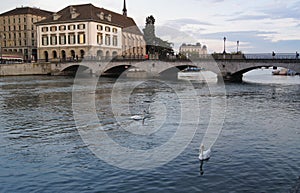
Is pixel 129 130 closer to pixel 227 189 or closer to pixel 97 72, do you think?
pixel 227 189

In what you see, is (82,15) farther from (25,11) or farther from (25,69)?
(25,11)

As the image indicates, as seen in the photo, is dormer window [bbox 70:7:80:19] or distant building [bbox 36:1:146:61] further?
dormer window [bbox 70:7:80:19]

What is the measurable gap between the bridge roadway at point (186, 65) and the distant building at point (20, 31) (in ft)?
108

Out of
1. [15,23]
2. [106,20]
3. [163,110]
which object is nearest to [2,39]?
[15,23]

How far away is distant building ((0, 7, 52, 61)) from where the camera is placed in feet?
339

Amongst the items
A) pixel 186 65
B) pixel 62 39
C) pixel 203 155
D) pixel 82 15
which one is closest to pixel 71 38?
pixel 62 39

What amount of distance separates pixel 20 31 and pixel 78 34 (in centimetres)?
3379

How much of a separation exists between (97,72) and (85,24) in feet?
45.7

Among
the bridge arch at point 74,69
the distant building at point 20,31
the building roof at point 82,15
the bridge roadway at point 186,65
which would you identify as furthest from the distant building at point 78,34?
the distant building at point 20,31

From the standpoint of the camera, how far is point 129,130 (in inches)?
679

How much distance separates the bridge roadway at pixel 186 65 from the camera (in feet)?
165

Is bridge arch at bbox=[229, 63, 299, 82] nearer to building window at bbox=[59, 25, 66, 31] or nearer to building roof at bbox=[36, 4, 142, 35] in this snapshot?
building roof at bbox=[36, 4, 142, 35]

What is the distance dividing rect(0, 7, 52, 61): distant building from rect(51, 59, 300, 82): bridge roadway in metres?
33.0

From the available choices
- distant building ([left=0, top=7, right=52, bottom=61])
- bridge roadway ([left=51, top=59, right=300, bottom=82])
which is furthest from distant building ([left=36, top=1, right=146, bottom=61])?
distant building ([left=0, top=7, right=52, bottom=61])
